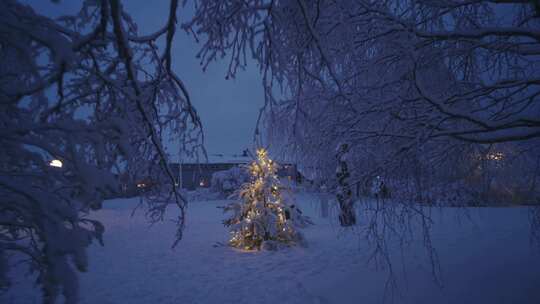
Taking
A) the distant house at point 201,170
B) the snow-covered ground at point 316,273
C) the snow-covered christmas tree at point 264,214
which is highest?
the distant house at point 201,170

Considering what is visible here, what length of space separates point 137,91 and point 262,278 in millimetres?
5131

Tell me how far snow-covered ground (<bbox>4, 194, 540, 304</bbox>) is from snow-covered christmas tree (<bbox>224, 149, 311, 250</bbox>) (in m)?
0.45

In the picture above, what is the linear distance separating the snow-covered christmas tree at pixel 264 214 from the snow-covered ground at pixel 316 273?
0.45 metres

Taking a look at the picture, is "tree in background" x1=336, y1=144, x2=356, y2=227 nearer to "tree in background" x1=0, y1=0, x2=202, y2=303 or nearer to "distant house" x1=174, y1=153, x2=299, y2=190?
"distant house" x1=174, y1=153, x2=299, y2=190

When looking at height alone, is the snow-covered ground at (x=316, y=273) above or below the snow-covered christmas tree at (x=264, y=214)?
below

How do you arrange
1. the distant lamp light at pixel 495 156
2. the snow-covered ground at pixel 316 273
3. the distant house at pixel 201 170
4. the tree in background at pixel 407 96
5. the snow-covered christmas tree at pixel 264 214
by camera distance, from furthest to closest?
1. the snow-covered christmas tree at pixel 264 214
2. the snow-covered ground at pixel 316 273
3. the distant lamp light at pixel 495 156
4. the tree in background at pixel 407 96
5. the distant house at pixel 201 170

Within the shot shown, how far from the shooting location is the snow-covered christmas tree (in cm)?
854

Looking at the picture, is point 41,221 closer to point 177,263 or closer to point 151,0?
point 151,0

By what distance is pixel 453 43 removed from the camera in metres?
3.66

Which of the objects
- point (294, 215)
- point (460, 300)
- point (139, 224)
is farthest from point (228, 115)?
point (460, 300)

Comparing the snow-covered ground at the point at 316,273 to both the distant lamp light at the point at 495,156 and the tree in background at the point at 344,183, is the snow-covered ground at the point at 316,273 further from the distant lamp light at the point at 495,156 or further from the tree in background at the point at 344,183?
the distant lamp light at the point at 495,156

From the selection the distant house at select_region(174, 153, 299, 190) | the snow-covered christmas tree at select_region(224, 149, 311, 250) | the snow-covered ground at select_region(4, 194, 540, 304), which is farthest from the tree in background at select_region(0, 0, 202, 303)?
the snow-covered christmas tree at select_region(224, 149, 311, 250)

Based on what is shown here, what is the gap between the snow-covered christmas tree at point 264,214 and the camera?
854 centimetres

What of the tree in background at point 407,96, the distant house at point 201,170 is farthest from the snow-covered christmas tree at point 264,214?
the tree in background at point 407,96
